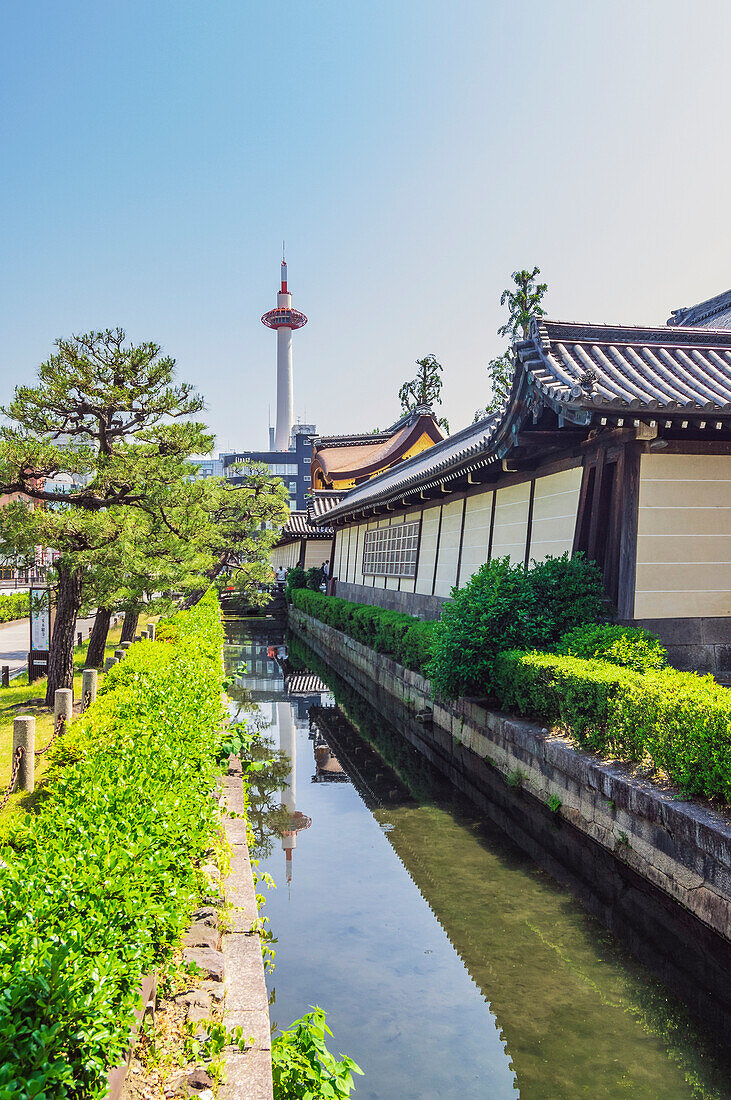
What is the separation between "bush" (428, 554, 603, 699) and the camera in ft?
31.9

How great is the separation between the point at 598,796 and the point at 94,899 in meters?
5.28

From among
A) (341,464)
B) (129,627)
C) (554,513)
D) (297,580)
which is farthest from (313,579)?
(554,513)

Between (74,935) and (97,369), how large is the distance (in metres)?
13.6

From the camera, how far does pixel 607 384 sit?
29.5 ft

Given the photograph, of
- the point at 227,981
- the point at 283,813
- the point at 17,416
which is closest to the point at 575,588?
the point at 283,813

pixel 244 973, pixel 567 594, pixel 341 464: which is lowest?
pixel 244 973

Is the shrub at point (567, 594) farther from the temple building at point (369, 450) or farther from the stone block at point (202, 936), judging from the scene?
the temple building at point (369, 450)

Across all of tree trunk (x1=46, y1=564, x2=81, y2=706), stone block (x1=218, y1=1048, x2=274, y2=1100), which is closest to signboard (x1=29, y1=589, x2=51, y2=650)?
tree trunk (x1=46, y1=564, x2=81, y2=706)

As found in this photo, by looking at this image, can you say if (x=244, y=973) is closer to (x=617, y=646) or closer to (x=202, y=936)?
(x=202, y=936)

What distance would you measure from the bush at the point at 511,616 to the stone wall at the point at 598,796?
2.10ft

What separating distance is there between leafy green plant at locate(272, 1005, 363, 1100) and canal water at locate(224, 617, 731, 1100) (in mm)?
628

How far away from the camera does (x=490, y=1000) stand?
15.4ft

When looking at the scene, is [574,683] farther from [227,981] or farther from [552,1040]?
[227,981]

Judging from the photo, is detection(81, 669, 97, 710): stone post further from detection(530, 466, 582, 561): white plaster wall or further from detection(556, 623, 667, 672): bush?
detection(530, 466, 582, 561): white plaster wall
